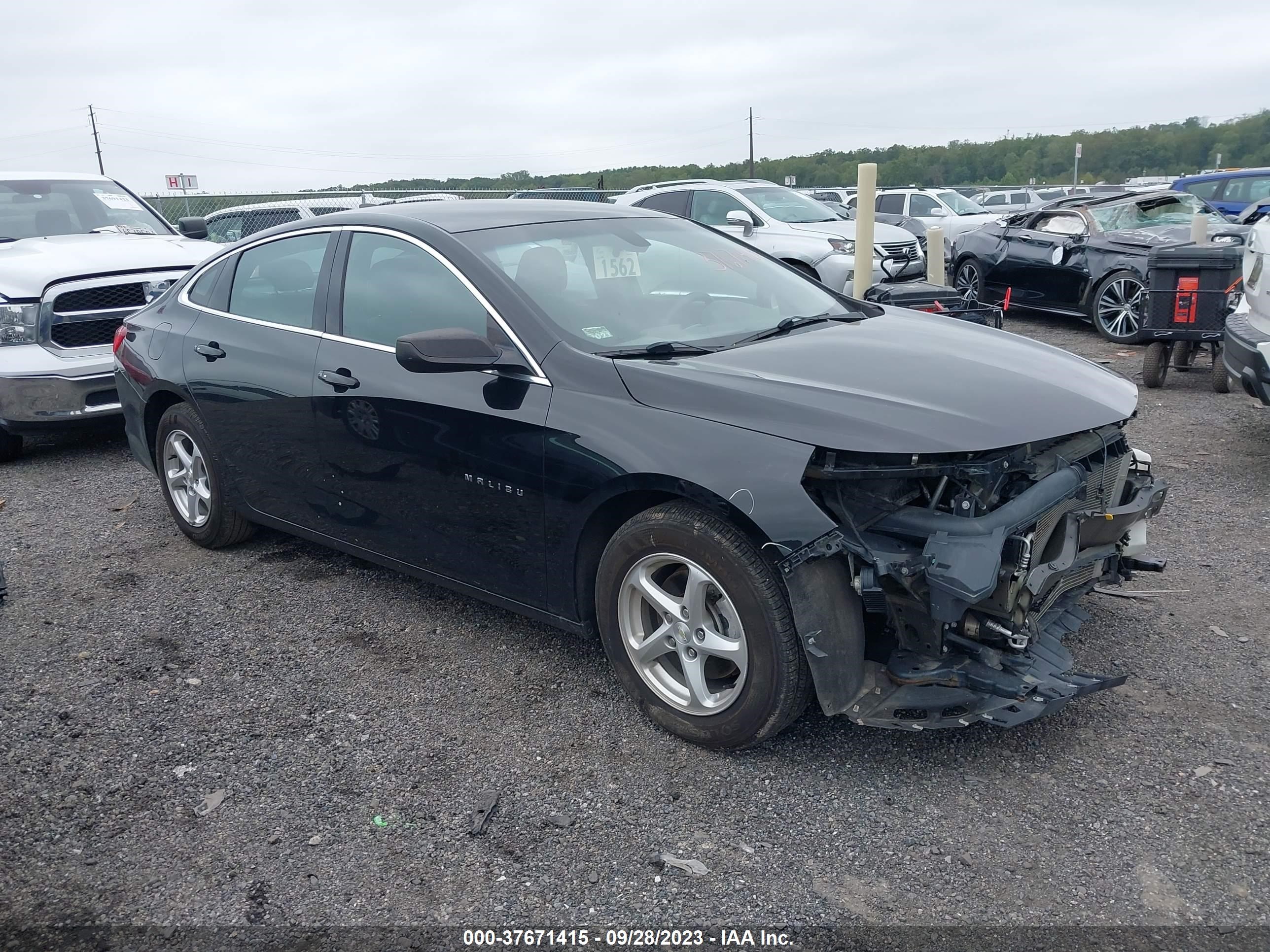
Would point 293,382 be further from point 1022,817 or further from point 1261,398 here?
point 1261,398

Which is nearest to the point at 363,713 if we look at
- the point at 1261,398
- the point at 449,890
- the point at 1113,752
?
the point at 449,890

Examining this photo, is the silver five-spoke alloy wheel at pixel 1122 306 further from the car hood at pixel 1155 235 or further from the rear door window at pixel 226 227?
the rear door window at pixel 226 227

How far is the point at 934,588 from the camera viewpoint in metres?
2.83

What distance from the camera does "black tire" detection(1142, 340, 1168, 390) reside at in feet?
27.1

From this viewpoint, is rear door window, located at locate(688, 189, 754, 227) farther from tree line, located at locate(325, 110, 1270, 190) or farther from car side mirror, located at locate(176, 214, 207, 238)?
tree line, located at locate(325, 110, 1270, 190)

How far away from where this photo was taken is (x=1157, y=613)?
13.4 feet

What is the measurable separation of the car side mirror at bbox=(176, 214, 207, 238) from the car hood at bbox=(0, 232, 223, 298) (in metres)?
0.24

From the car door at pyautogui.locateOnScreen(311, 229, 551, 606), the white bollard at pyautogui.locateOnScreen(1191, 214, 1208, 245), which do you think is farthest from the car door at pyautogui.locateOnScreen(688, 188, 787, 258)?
the car door at pyautogui.locateOnScreen(311, 229, 551, 606)

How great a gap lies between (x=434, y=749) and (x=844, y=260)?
9.06 meters

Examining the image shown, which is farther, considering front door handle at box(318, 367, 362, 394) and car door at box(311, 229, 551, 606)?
front door handle at box(318, 367, 362, 394)

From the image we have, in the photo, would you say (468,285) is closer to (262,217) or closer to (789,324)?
(789,324)

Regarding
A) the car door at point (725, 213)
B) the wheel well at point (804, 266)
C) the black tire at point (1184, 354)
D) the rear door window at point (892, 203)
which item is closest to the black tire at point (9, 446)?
the wheel well at point (804, 266)

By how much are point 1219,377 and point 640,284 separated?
20.6ft

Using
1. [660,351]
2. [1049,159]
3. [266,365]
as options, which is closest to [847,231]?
[266,365]
